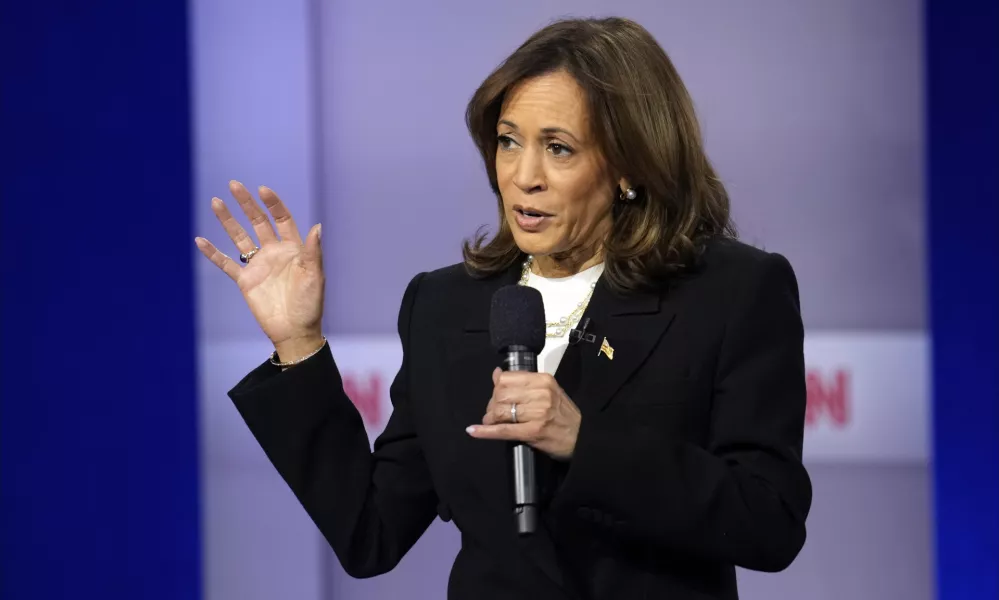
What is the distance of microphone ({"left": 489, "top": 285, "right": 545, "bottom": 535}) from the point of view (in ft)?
4.22

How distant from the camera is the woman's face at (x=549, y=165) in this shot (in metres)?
1.58

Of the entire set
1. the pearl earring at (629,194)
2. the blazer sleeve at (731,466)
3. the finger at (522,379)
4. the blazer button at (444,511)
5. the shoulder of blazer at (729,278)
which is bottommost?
the blazer button at (444,511)

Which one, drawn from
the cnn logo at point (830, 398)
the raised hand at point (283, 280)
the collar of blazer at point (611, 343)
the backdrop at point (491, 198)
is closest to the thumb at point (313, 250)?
the raised hand at point (283, 280)

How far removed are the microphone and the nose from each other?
0.66 feet

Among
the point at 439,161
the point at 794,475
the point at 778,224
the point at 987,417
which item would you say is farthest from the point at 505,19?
the point at 794,475

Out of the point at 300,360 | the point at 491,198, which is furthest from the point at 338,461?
the point at 491,198

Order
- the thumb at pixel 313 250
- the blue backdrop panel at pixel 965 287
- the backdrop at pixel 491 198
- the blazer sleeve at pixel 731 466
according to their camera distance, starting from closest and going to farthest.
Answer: the blazer sleeve at pixel 731 466, the thumb at pixel 313 250, the blue backdrop panel at pixel 965 287, the backdrop at pixel 491 198

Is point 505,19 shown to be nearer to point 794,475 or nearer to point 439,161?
point 439,161

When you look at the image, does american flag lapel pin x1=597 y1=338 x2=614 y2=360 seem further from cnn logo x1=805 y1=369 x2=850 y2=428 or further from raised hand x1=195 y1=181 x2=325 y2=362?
cnn logo x1=805 y1=369 x2=850 y2=428

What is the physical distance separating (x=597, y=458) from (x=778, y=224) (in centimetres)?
188

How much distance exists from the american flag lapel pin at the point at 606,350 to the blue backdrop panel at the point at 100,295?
6.49ft

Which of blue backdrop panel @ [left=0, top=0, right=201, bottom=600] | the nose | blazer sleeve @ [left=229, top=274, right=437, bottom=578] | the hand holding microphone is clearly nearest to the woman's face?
the nose

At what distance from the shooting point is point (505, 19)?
3.29 m

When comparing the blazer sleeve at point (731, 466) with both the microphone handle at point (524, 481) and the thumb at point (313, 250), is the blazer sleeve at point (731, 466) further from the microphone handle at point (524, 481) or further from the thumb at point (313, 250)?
the thumb at point (313, 250)
